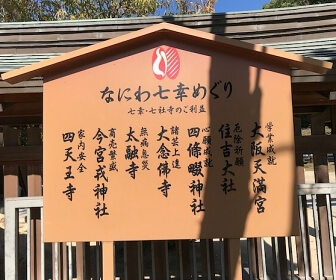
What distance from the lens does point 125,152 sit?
3182mm

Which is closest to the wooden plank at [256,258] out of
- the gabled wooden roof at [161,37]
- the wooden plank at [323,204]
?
the wooden plank at [323,204]

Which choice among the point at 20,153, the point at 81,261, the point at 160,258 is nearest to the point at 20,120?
the point at 20,153

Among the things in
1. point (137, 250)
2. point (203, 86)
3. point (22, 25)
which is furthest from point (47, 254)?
point (203, 86)

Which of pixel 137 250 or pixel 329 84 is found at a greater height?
pixel 329 84

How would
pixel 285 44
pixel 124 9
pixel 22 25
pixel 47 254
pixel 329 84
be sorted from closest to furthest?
pixel 329 84 < pixel 285 44 < pixel 22 25 < pixel 47 254 < pixel 124 9

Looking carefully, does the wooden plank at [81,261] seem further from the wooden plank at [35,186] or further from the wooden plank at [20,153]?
the wooden plank at [20,153]

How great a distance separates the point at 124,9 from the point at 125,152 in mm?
10456

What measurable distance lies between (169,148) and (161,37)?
89 centimetres

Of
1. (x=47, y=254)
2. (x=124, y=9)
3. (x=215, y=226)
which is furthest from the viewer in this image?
(x=124, y=9)

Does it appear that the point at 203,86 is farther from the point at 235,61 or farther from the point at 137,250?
the point at 137,250

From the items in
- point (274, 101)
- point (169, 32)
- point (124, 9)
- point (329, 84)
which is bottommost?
point (274, 101)

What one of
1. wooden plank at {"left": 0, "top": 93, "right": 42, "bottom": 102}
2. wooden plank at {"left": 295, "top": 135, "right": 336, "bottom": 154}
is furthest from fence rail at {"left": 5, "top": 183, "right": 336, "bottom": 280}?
wooden plank at {"left": 0, "top": 93, "right": 42, "bottom": 102}

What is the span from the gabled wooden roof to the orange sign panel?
0.23ft

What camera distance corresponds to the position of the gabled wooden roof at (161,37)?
3061 mm
